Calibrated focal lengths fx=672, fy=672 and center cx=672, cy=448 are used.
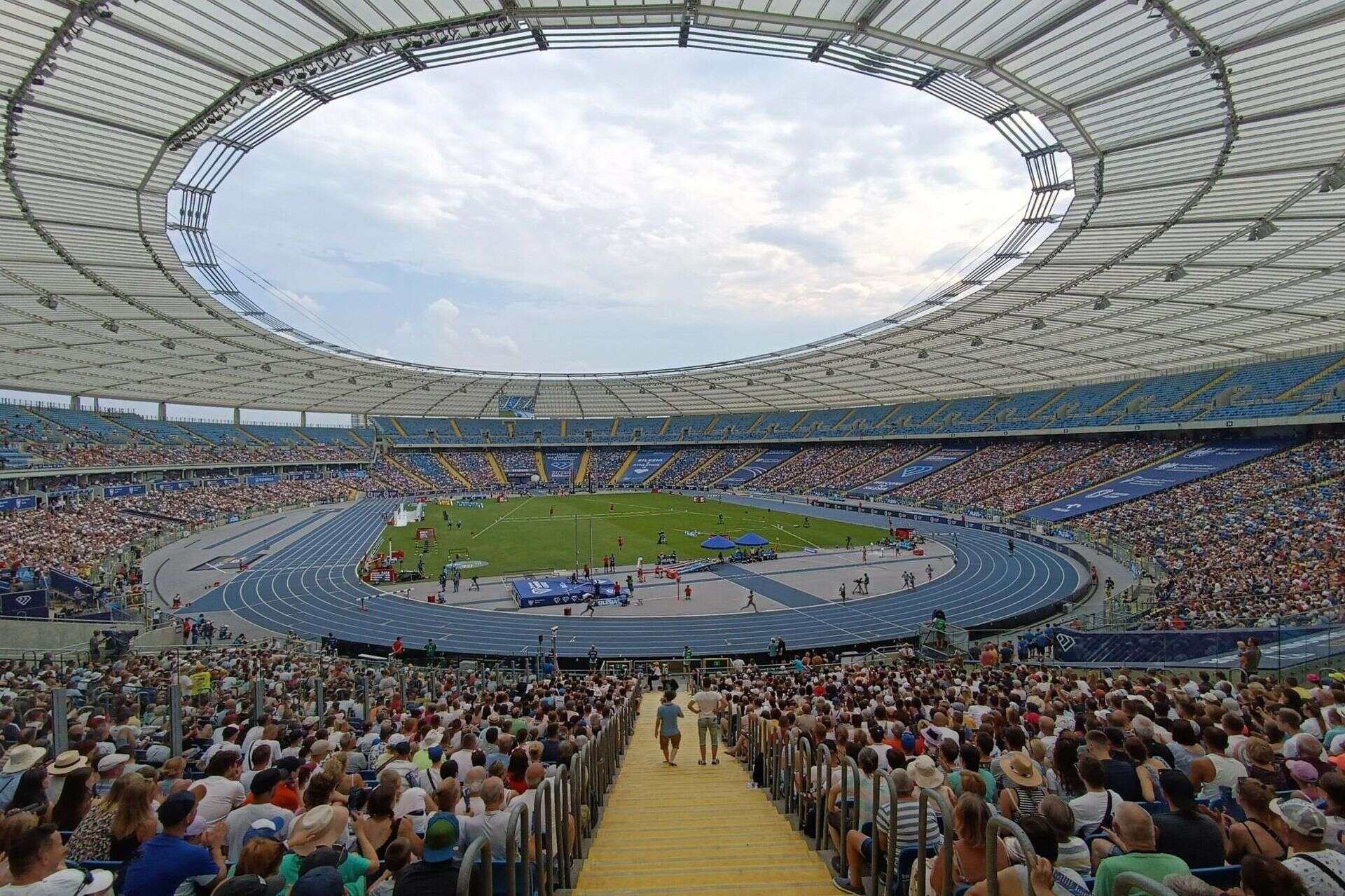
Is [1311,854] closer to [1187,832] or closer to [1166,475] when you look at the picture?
[1187,832]

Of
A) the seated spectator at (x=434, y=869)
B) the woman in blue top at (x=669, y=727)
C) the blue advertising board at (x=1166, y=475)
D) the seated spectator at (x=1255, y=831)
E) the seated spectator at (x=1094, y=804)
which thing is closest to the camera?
the seated spectator at (x=434, y=869)

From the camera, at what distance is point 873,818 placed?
13.8 feet

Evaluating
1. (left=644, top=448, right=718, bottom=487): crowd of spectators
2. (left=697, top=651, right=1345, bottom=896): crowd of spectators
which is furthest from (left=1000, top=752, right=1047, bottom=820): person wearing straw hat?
(left=644, top=448, right=718, bottom=487): crowd of spectators

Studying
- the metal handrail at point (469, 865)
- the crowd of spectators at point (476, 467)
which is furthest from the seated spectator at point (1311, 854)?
the crowd of spectators at point (476, 467)

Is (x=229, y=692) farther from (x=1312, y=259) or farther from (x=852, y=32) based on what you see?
(x=1312, y=259)

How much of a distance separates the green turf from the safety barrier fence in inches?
1043

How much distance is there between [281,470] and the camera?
230 ft

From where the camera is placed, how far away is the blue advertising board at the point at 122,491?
45.7 metres

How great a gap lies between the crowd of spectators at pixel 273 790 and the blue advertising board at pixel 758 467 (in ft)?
212

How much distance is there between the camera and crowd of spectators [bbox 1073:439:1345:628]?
60.1 feet

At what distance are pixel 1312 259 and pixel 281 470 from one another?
259 ft

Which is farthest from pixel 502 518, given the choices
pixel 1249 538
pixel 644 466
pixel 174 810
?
pixel 174 810

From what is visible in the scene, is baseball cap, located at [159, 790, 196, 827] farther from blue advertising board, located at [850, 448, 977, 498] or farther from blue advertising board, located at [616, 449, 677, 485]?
blue advertising board, located at [616, 449, 677, 485]

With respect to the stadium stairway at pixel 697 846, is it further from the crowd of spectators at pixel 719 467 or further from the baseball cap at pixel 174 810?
the crowd of spectators at pixel 719 467
